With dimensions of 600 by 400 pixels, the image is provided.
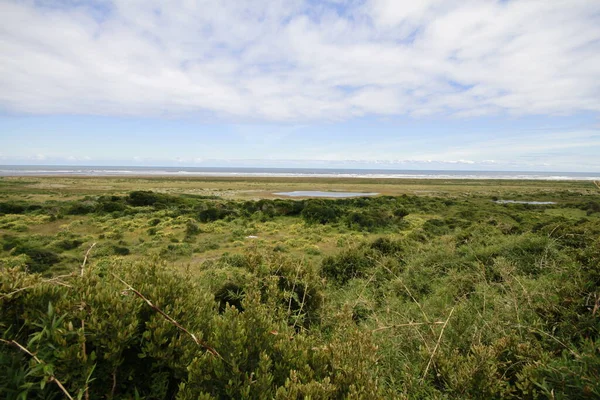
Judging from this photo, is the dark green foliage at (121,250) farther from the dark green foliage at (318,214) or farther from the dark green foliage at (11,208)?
the dark green foliage at (11,208)

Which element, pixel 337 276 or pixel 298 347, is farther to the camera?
pixel 337 276

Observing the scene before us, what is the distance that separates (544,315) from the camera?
143 inches

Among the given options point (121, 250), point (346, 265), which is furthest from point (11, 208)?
point (346, 265)

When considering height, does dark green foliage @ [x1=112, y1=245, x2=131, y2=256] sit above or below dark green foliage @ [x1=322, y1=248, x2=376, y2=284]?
below

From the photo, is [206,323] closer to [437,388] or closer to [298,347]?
[298,347]

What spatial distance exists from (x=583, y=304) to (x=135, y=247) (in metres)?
17.2

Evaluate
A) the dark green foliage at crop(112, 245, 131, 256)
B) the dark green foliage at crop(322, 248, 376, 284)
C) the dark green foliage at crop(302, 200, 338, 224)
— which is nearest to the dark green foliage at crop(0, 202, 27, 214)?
the dark green foliage at crop(112, 245, 131, 256)

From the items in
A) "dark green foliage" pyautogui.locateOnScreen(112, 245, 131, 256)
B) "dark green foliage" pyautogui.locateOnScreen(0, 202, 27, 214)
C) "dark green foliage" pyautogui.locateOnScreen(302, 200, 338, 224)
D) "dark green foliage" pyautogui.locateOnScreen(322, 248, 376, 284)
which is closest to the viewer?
"dark green foliage" pyautogui.locateOnScreen(322, 248, 376, 284)

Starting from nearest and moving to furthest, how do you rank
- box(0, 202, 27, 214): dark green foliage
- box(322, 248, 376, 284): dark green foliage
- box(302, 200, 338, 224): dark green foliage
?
box(322, 248, 376, 284): dark green foliage, box(302, 200, 338, 224): dark green foliage, box(0, 202, 27, 214): dark green foliage

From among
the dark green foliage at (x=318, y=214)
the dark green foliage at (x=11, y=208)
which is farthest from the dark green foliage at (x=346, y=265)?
the dark green foliage at (x=11, y=208)

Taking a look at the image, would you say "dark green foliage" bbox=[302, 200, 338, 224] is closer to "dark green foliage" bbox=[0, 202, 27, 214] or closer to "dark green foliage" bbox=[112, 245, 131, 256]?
"dark green foliage" bbox=[112, 245, 131, 256]

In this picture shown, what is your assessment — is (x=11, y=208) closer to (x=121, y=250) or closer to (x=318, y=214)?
(x=121, y=250)

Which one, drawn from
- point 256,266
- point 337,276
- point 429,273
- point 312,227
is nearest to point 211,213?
point 312,227

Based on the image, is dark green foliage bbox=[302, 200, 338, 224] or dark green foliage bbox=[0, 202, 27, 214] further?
dark green foliage bbox=[0, 202, 27, 214]
